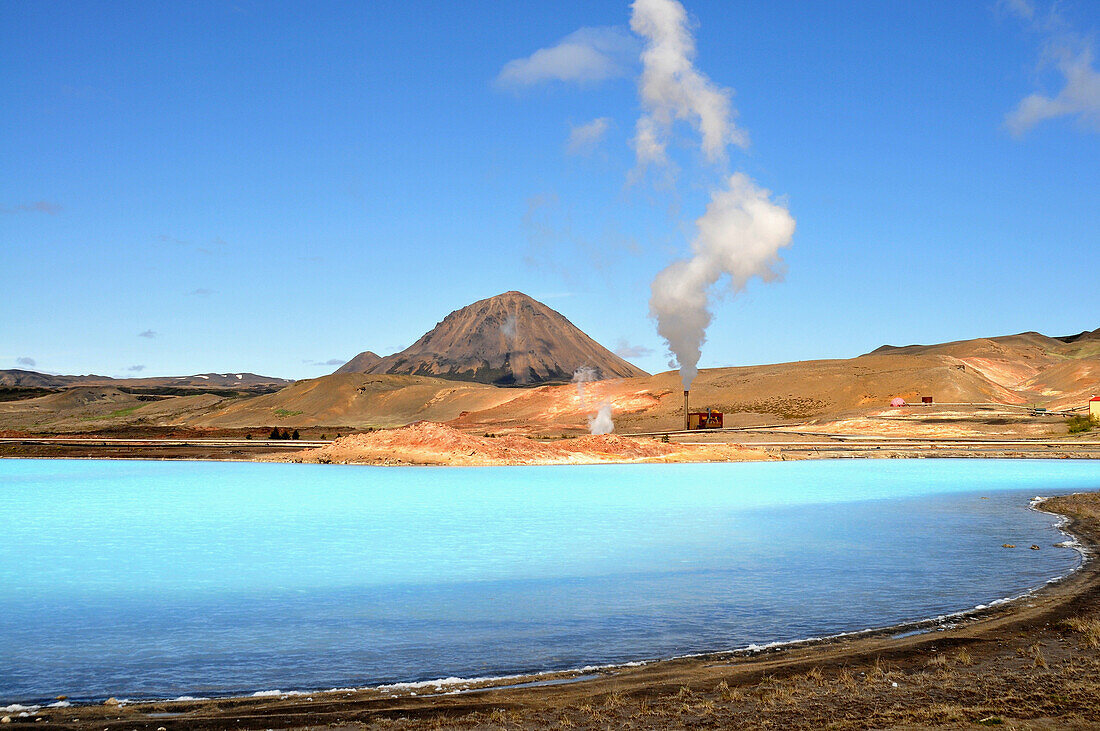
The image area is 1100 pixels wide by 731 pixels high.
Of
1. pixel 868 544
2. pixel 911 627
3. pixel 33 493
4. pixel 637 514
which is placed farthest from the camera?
pixel 33 493

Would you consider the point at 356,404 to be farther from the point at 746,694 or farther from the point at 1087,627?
the point at 746,694

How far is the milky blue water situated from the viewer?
916cm

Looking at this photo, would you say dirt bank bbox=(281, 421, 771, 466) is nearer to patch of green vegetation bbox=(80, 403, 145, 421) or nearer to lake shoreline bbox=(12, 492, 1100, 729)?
lake shoreline bbox=(12, 492, 1100, 729)

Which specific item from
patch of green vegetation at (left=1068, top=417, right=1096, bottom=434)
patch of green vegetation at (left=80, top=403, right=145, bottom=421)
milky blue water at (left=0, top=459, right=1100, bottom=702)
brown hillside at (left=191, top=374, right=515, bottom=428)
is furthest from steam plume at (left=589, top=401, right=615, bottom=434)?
patch of green vegetation at (left=80, top=403, right=145, bottom=421)

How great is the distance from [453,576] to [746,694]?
7336 mm

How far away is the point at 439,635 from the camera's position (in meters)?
10.1

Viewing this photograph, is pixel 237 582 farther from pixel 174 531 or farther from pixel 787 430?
pixel 787 430

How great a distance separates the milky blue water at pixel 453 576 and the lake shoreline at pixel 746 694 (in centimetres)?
55

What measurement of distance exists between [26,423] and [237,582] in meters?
113

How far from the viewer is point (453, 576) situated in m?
14.0

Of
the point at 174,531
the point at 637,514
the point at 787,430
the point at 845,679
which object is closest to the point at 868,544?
the point at 637,514

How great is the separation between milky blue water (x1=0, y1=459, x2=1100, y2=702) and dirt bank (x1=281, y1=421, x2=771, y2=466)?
1482 cm

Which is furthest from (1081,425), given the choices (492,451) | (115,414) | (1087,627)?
(115,414)

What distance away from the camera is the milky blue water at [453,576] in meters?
9.16
